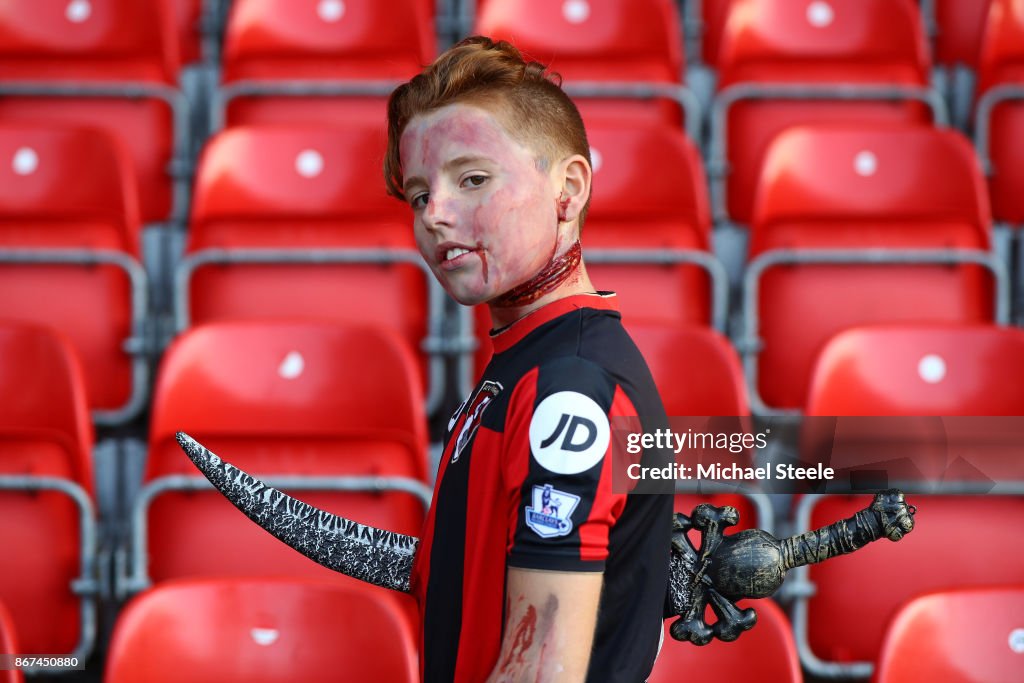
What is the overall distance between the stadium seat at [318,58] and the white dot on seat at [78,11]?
424 millimetres

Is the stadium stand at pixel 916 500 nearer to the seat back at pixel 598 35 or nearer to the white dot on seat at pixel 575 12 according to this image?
the seat back at pixel 598 35

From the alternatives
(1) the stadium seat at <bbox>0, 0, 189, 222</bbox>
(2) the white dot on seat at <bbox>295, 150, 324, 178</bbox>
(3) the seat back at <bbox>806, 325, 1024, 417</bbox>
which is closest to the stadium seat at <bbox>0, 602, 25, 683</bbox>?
(3) the seat back at <bbox>806, 325, 1024, 417</bbox>

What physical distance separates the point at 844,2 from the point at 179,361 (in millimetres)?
2305

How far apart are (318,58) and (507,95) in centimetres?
264

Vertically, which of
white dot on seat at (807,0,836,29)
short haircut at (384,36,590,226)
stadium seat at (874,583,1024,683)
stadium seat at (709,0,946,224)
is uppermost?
white dot on seat at (807,0,836,29)

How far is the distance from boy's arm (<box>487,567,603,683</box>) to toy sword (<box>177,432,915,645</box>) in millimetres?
186

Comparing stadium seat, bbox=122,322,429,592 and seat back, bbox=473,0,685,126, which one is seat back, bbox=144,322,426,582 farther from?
seat back, bbox=473,0,685,126

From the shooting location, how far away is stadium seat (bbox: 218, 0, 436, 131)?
139 inches

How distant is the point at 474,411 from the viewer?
42.7 inches

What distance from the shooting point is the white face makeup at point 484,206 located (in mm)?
1049

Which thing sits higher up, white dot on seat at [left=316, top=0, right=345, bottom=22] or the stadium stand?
white dot on seat at [left=316, top=0, right=345, bottom=22]

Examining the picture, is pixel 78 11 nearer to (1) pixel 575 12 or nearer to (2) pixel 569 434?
(1) pixel 575 12

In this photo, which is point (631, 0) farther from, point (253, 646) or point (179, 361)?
point (253, 646)

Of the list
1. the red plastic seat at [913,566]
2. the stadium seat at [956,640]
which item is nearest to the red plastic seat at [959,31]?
the red plastic seat at [913,566]
